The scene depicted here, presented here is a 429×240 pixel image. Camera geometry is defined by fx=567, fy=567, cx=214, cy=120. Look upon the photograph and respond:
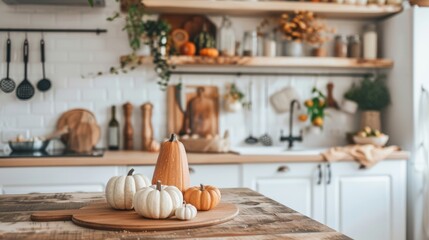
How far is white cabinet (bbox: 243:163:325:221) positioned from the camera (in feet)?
13.4

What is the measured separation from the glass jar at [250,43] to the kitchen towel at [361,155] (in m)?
1.04

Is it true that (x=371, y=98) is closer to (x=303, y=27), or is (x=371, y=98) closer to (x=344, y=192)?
(x=303, y=27)

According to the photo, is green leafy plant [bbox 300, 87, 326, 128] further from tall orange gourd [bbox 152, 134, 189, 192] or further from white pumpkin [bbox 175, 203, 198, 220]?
white pumpkin [bbox 175, 203, 198, 220]

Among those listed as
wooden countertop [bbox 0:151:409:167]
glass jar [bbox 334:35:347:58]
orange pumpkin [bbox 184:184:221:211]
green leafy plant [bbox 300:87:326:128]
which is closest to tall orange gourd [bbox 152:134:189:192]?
orange pumpkin [bbox 184:184:221:211]

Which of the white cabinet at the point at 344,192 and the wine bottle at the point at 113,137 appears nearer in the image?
the white cabinet at the point at 344,192

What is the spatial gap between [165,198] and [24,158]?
228cm

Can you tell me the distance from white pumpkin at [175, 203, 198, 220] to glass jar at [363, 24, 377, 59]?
131 inches

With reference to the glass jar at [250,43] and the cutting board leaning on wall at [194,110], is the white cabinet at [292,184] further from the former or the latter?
the glass jar at [250,43]

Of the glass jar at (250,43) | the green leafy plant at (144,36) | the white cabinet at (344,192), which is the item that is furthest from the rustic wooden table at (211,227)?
the glass jar at (250,43)

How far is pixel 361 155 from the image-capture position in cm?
418

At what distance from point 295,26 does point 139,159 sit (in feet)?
5.53

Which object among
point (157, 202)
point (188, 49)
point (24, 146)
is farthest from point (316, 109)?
point (157, 202)

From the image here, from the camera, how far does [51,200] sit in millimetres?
2307

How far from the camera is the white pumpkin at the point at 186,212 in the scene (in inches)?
71.3
